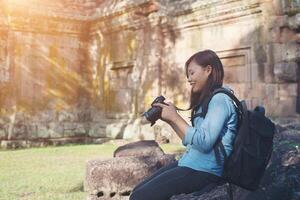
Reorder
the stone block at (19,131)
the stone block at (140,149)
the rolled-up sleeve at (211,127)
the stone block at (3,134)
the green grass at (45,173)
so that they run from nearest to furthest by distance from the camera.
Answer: the rolled-up sleeve at (211,127)
the green grass at (45,173)
the stone block at (140,149)
the stone block at (3,134)
the stone block at (19,131)

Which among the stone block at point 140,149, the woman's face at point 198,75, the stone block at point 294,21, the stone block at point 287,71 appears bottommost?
the stone block at point 140,149

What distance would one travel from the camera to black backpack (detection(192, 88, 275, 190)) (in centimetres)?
258

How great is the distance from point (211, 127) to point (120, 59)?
428 inches

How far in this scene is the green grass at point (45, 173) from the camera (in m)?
5.74

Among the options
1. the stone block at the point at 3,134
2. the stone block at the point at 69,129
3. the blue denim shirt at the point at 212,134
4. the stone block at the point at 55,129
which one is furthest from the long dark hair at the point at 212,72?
the stone block at the point at 69,129

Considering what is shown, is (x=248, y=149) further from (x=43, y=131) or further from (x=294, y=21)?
(x=43, y=131)

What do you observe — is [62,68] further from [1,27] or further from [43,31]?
[1,27]

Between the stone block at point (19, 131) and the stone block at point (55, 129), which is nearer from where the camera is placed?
the stone block at point (19, 131)

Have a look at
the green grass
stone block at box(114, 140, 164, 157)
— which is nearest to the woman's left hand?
the green grass

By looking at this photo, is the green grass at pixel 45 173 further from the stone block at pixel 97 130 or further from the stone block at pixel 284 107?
the stone block at pixel 284 107

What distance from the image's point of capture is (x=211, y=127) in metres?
2.55

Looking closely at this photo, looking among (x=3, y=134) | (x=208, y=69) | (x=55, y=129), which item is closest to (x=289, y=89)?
(x=55, y=129)

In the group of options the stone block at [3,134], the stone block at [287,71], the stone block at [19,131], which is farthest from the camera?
the stone block at [19,131]

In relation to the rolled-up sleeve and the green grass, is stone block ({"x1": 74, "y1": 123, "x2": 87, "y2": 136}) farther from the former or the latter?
the rolled-up sleeve
